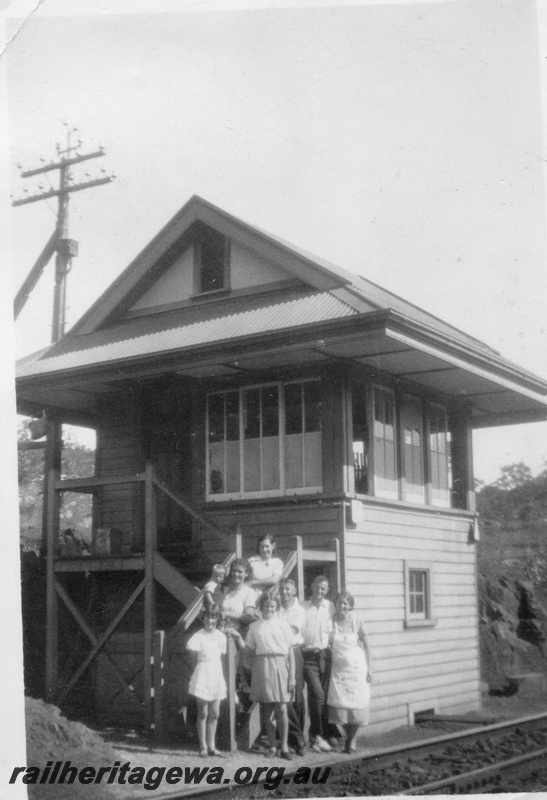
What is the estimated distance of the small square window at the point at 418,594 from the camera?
50.1 feet

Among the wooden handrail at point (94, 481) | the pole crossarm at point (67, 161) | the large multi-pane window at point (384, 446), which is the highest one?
the pole crossarm at point (67, 161)

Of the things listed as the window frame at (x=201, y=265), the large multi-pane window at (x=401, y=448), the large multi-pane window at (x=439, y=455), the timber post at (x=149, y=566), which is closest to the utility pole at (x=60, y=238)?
the window frame at (x=201, y=265)

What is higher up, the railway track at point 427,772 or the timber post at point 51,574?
the timber post at point 51,574

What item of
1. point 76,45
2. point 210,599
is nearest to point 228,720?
point 210,599

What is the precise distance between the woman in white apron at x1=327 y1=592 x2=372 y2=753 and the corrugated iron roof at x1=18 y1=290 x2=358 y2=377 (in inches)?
151

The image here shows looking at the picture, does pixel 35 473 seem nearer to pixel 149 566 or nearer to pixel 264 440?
pixel 264 440

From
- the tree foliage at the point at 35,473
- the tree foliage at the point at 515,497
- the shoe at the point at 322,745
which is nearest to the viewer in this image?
the shoe at the point at 322,745

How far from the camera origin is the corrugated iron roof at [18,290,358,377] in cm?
1361

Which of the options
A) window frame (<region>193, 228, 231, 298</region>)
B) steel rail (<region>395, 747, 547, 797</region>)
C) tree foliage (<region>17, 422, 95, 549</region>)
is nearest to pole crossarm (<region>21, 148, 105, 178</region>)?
window frame (<region>193, 228, 231, 298</region>)

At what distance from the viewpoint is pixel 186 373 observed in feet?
48.8

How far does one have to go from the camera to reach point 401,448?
51.4 ft

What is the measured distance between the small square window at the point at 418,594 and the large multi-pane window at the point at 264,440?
246 centimetres

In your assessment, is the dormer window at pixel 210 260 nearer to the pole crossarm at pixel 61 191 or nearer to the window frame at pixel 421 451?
the pole crossarm at pixel 61 191

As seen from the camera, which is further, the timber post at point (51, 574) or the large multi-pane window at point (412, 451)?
the large multi-pane window at point (412, 451)
